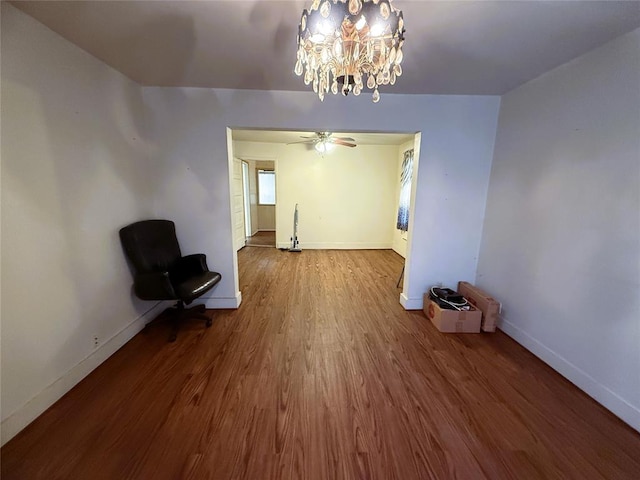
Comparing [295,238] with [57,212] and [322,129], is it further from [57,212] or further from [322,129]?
[57,212]

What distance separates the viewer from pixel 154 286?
2.12m

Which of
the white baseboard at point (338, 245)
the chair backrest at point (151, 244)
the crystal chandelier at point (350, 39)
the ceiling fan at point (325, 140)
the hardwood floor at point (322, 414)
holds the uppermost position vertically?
the ceiling fan at point (325, 140)

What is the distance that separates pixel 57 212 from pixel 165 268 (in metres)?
0.93

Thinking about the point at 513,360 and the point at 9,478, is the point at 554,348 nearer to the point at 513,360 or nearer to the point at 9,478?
the point at 513,360

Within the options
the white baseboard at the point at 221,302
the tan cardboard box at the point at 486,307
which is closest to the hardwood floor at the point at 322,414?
the tan cardboard box at the point at 486,307

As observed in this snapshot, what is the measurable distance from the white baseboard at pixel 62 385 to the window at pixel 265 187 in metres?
5.39

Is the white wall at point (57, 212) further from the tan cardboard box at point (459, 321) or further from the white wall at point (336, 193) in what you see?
the white wall at point (336, 193)

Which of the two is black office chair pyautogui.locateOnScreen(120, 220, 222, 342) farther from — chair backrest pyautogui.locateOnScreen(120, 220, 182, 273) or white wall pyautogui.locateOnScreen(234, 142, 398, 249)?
white wall pyautogui.locateOnScreen(234, 142, 398, 249)

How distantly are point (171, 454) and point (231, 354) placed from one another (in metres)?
0.79

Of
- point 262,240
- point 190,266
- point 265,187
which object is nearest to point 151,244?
point 190,266

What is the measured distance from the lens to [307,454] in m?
1.29

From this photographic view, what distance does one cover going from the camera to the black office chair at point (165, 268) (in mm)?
2117

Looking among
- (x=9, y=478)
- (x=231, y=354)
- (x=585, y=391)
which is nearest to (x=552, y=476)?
(x=585, y=391)

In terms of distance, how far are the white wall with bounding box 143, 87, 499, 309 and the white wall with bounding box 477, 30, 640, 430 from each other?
32cm
